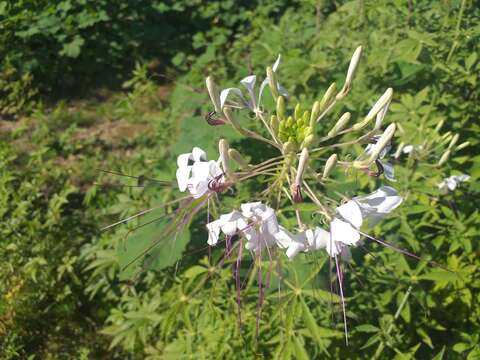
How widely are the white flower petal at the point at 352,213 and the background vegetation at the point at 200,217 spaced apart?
521 mm

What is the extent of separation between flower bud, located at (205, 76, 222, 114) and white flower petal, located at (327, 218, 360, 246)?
0.51m

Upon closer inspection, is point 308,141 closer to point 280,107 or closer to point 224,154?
point 280,107

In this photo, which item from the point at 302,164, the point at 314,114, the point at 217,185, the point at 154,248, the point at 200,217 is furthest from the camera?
the point at 200,217

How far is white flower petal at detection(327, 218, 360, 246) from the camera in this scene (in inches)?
51.8

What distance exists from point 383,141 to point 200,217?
1.36 m

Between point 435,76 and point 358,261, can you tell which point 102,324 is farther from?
point 435,76

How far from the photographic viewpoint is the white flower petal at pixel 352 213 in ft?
4.33

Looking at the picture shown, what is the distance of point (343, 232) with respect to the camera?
1.34 metres

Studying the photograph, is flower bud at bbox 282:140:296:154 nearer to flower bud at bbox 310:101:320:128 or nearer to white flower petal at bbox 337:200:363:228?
flower bud at bbox 310:101:320:128

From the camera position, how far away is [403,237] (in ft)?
7.60

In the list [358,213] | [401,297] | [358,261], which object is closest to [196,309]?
[358,261]

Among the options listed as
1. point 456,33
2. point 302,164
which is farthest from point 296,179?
point 456,33

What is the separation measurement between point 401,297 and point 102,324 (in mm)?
2093

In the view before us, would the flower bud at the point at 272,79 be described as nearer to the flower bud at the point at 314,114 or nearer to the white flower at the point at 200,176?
the flower bud at the point at 314,114
